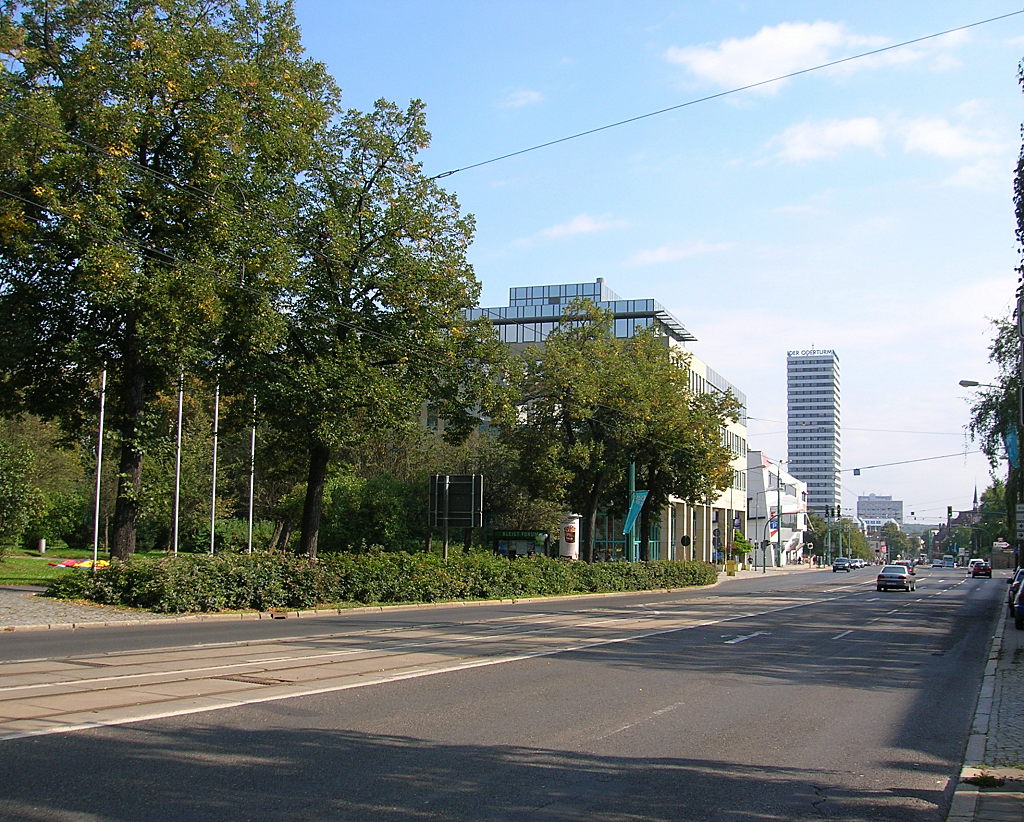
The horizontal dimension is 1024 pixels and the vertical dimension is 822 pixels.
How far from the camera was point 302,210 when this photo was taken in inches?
1099

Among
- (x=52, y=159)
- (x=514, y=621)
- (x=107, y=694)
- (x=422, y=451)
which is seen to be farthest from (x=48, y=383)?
(x=422, y=451)

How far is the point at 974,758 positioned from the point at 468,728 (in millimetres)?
4728

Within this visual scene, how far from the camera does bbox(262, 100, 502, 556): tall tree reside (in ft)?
86.8

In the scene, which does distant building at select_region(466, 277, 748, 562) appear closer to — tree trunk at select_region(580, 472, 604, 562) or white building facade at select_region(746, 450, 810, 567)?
white building facade at select_region(746, 450, 810, 567)

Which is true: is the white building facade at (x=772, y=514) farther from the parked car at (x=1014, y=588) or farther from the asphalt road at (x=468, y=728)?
the asphalt road at (x=468, y=728)

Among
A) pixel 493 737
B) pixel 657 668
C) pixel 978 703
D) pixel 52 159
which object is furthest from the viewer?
pixel 52 159

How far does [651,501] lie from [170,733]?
42922mm

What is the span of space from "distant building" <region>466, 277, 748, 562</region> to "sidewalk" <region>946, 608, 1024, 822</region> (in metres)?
59.4

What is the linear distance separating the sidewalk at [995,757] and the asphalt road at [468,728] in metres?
0.22

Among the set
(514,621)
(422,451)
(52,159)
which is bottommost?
(514,621)

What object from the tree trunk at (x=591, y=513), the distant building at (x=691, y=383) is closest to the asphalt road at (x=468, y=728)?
the tree trunk at (x=591, y=513)

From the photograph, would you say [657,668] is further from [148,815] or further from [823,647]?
[148,815]

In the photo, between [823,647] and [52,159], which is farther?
[52,159]

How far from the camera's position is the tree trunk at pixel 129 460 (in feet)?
83.0
